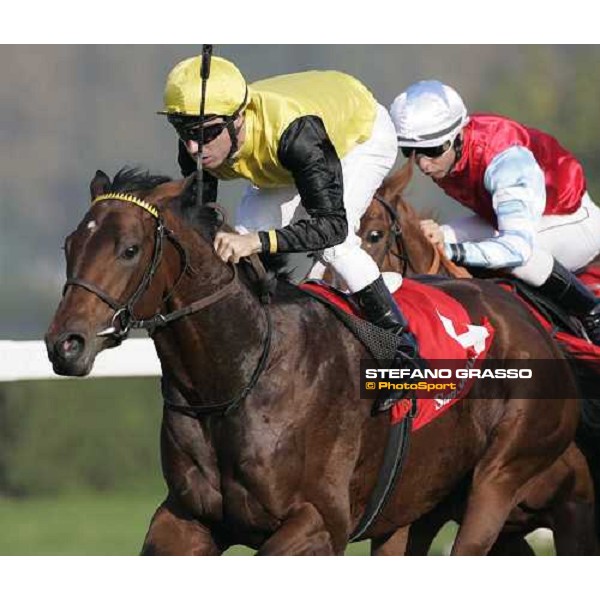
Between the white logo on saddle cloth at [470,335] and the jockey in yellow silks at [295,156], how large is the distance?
24 cm

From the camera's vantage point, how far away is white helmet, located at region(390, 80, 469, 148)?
5.30m

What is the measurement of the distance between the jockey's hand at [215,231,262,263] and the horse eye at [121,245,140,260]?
1.02ft

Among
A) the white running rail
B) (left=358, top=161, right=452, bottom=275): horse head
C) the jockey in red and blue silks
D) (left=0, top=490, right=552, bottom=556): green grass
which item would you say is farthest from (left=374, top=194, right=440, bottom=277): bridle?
(left=0, top=490, right=552, bottom=556): green grass

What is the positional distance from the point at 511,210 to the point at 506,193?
0.09 m

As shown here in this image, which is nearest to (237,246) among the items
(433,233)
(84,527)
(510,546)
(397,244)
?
(433,233)

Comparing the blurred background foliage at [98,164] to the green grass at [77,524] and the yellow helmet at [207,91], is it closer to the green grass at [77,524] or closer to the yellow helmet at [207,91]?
the green grass at [77,524]

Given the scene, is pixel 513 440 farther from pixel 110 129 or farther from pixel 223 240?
pixel 110 129

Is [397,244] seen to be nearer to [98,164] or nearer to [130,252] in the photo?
[130,252]

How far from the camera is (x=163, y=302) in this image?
4004 millimetres

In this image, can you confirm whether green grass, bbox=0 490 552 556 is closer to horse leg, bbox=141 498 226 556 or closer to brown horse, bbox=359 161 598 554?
brown horse, bbox=359 161 598 554

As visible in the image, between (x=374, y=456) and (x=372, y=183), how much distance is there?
0.91 metres

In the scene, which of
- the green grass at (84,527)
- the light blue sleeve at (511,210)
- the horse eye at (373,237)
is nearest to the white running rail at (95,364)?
the green grass at (84,527)

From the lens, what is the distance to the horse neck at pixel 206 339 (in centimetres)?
407
